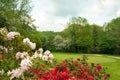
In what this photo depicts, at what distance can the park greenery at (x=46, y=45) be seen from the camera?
5.46m

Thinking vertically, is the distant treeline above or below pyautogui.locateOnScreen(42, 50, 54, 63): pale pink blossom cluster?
above

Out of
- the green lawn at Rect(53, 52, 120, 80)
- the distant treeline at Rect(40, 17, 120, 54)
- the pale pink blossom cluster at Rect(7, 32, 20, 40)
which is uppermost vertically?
the distant treeline at Rect(40, 17, 120, 54)

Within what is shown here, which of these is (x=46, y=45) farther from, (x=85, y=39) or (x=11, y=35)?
(x=11, y=35)

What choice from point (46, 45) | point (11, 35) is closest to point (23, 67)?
point (11, 35)

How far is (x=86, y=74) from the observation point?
7.30 meters

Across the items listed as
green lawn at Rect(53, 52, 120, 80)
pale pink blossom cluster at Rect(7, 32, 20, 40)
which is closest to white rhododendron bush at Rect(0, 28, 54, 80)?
pale pink blossom cluster at Rect(7, 32, 20, 40)

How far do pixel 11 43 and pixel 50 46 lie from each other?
2383 inches

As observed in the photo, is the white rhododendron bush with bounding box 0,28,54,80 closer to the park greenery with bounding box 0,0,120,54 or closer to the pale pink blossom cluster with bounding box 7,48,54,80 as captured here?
the pale pink blossom cluster with bounding box 7,48,54,80

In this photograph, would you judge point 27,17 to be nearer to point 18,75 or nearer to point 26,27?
point 26,27

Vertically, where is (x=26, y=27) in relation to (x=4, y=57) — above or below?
above

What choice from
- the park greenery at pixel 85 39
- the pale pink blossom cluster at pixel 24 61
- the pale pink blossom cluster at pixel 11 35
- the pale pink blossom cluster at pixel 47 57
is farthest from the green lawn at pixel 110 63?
the park greenery at pixel 85 39

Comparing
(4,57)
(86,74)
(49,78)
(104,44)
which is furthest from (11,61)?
(104,44)

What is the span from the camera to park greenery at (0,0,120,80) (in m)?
5.46

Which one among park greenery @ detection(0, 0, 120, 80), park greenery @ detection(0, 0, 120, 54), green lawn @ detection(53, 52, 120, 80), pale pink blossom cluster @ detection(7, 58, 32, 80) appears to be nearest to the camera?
pale pink blossom cluster @ detection(7, 58, 32, 80)
